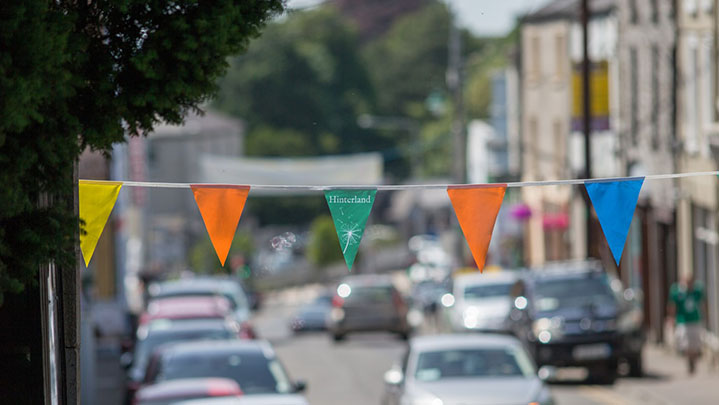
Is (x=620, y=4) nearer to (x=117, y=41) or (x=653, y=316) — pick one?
(x=653, y=316)

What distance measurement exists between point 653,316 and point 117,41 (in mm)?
25912

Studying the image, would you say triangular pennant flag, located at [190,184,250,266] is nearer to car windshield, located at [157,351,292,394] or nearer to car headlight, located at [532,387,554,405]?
car windshield, located at [157,351,292,394]

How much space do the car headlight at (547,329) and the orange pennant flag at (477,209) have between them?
43.5ft

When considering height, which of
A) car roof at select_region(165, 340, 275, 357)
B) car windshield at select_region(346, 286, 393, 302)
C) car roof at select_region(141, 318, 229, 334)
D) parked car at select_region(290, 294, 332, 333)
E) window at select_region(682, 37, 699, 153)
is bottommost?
parked car at select_region(290, 294, 332, 333)

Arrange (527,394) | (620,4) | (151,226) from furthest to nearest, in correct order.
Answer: (151,226) → (620,4) → (527,394)

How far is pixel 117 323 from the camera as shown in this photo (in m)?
30.6

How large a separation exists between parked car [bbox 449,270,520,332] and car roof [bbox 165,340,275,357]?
13.2 metres

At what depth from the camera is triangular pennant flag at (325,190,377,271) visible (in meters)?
9.49

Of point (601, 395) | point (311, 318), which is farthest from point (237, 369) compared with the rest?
point (311, 318)

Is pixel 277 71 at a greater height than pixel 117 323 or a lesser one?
greater

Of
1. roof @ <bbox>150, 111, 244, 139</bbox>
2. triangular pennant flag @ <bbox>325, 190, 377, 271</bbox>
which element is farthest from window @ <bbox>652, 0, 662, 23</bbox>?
roof @ <bbox>150, 111, 244, 139</bbox>

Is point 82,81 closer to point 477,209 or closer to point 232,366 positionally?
point 477,209

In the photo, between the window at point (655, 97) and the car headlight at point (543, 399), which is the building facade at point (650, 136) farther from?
the car headlight at point (543, 399)

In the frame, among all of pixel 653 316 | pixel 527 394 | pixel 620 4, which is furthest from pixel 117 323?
pixel 527 394
